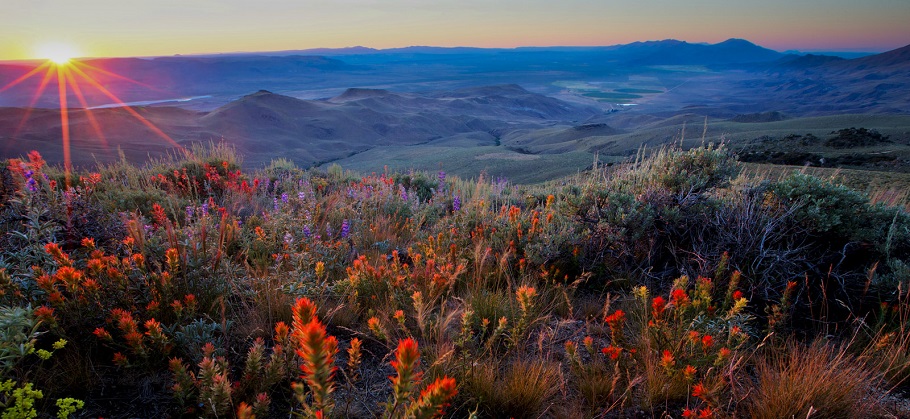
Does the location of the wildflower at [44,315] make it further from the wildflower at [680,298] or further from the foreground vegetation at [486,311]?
the wildflower at [680,298]

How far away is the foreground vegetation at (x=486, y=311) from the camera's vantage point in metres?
1.84

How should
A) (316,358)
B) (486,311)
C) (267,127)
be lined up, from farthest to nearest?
(267,127)
(486,311)
(316,358)

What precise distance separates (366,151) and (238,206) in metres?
41.2

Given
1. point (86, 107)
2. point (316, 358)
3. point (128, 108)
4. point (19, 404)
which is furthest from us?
point (86, 107)

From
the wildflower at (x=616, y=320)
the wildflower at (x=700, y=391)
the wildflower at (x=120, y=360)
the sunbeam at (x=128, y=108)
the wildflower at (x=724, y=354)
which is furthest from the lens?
the sunbeam at (x=128, y=108)

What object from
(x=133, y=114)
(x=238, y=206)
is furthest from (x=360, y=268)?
(x=133, y=114)

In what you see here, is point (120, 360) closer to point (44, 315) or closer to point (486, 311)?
point (44, 315)

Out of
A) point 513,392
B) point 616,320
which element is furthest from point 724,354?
point 513,392

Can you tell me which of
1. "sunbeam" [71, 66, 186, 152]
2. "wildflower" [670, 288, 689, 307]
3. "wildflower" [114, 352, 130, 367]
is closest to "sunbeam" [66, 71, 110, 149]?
"sunbeam" [71, 66, 186, 152]

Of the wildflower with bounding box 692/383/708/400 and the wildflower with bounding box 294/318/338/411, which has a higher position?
the wildflower with bounding box 294/318/338/411

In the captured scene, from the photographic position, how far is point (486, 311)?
2.61 meters

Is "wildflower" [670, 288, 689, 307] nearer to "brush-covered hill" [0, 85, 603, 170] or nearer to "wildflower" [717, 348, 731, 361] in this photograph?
"wildflower" [717, 348, 731, 361]

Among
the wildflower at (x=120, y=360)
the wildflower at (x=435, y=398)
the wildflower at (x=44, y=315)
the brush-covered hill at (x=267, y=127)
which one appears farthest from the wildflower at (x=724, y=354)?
the brush-covered hill at (x=267, y=127)

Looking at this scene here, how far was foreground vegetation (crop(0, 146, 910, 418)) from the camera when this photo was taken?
1.84 m
